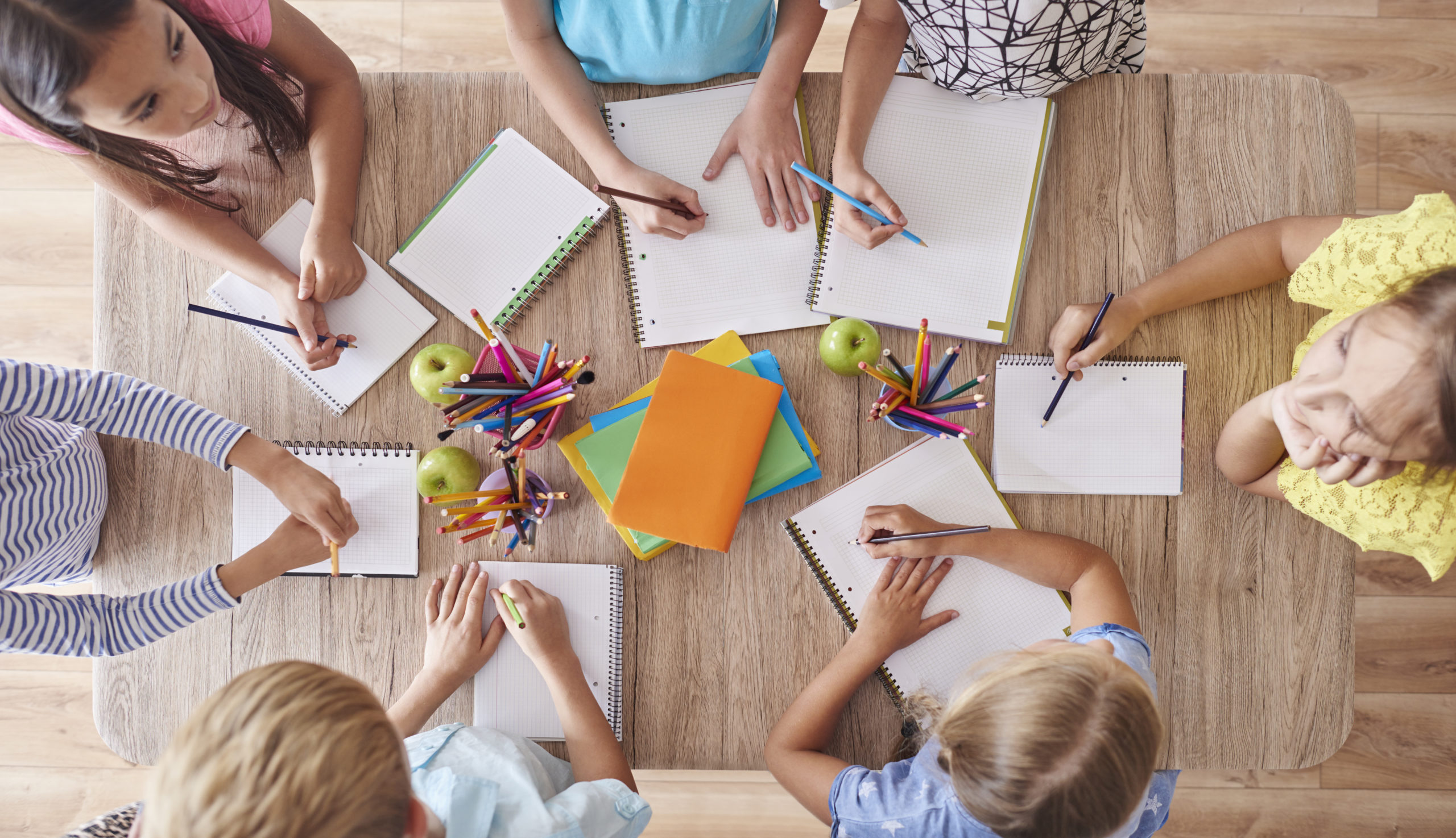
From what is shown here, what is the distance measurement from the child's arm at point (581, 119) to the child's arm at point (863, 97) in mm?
187

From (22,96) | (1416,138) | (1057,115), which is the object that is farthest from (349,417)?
(1416,138)

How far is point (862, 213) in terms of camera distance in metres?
1.02

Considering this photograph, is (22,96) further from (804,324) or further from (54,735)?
(54,735)

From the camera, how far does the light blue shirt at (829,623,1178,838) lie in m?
0.88

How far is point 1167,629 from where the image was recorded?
1008 mm

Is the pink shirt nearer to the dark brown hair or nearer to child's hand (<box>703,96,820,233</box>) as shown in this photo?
the dark brown hair

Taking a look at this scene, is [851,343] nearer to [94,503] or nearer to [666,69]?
[666,69]

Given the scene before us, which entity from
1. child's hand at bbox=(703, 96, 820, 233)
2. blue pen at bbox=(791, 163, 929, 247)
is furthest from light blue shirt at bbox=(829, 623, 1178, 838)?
child's hand at bbox=(703, 96, 820, 233)

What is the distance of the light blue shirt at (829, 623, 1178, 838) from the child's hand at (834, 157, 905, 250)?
525 mm

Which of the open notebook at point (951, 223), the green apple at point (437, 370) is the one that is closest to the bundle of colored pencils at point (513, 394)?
the green apple at point (437, 370)

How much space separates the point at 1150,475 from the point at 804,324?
18.3 inches

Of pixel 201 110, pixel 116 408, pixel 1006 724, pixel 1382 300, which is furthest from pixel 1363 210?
pixel 116 408

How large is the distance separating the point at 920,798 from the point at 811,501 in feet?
1.16

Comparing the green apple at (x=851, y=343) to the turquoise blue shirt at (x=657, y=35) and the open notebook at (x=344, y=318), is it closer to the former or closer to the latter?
the turquoise blue shirt at (x=657, y=35)
